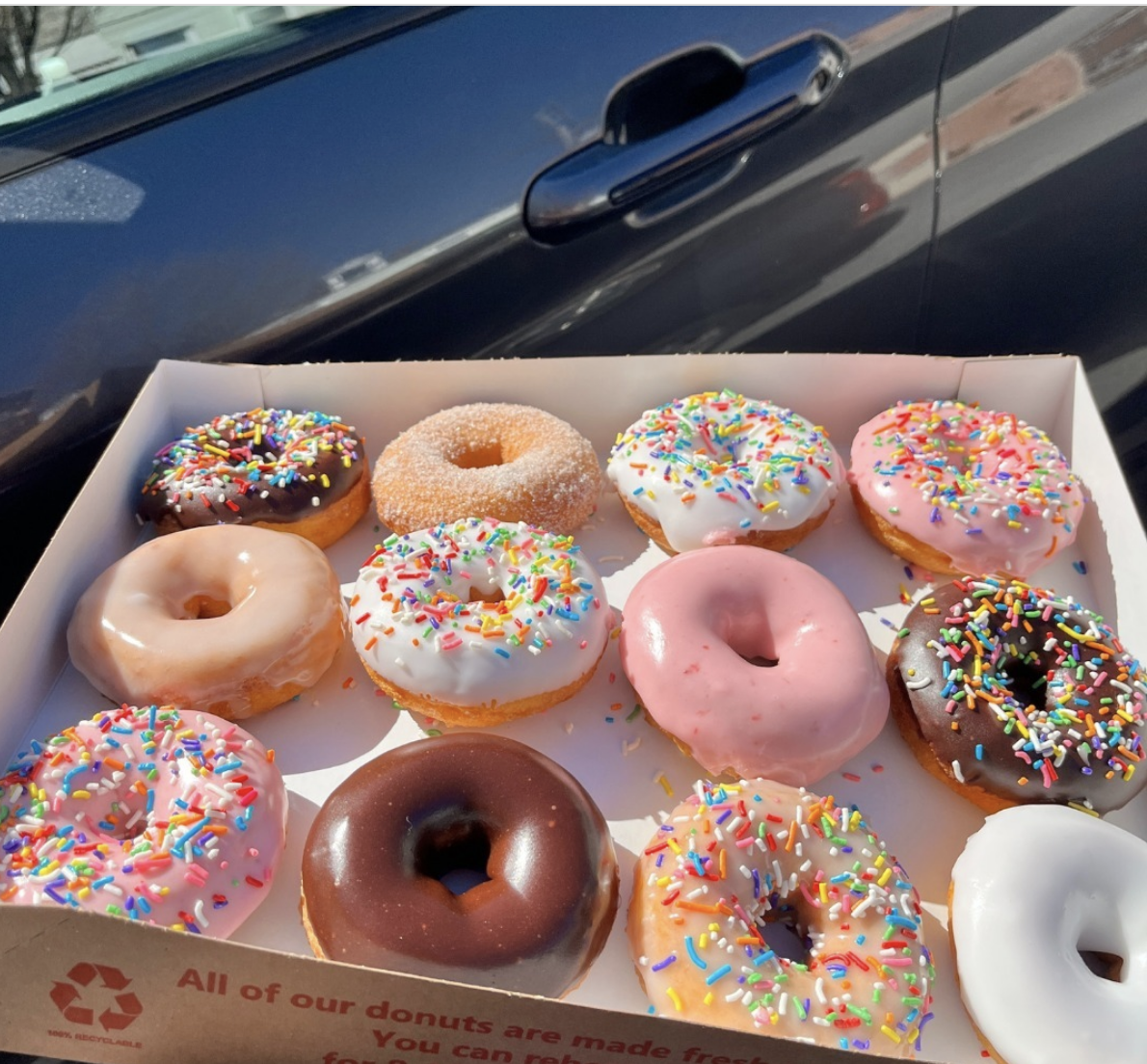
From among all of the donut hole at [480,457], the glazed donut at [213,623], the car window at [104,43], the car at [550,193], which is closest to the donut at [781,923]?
the glazed donut at [213,623]

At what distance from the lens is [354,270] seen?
1.75 metres

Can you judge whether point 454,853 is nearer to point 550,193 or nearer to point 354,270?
point 354,270

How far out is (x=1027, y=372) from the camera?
6.57 ft

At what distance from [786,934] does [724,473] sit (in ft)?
2.70

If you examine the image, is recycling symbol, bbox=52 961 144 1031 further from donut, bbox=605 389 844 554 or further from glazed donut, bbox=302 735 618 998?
donut, bbox=605 389 844 554

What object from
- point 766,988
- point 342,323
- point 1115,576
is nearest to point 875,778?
point 766,988

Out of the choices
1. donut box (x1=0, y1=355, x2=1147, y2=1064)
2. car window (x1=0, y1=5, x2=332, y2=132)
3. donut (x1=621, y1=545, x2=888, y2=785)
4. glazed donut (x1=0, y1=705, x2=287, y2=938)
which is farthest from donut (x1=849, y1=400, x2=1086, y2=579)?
car window (x1=0, y1=5, x2=332, y2=132)

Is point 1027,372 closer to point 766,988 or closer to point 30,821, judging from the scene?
point 766,988

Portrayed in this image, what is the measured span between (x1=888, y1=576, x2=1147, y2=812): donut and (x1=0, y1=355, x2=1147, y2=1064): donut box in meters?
0.09

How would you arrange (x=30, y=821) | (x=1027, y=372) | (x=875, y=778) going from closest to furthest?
(x=30, y=821) < (x=875, y=778) < (x=1027, y=372)

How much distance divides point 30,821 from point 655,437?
1.20 meters

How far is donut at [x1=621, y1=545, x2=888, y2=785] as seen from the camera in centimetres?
147

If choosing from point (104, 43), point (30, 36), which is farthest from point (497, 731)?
point (30, 36)

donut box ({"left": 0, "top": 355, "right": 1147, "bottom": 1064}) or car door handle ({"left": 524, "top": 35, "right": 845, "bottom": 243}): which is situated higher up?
car door handle ({"left": 524, "top": 35, "right": 845, "bottom": 243})
